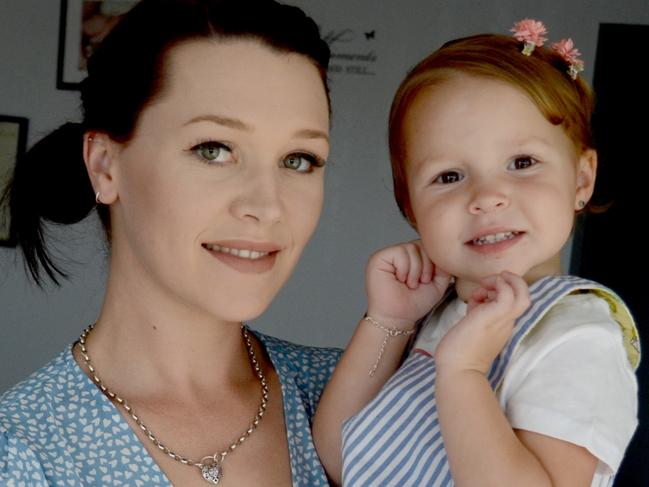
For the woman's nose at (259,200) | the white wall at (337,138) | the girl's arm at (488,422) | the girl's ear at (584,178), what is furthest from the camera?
the white wall at (337,138)

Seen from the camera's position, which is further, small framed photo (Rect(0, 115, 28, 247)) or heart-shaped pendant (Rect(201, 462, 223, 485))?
small framed photo (Rect(0, 115, 28, 247))

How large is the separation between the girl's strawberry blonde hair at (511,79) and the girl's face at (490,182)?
0.02 metres

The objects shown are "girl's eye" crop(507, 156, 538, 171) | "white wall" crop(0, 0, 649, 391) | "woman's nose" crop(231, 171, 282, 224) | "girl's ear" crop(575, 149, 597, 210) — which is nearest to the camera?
"woman's nose" crop(231, 171, 282, 224)

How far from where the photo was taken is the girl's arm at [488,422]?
1.16 meters

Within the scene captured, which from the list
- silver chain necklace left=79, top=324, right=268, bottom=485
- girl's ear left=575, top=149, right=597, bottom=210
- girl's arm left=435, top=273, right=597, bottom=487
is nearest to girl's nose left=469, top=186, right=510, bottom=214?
girl's arm left=435, top=273, right=597, bottom=487

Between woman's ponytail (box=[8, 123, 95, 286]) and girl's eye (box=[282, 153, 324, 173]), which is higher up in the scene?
girl's eye (box=[282, 153, 324, 173])

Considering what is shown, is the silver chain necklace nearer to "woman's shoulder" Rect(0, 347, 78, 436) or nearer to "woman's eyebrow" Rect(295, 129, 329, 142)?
"woman's shoulder" Rect(0, 347, 78, 436)

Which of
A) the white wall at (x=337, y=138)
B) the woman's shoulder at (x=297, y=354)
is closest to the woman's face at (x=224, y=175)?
the woman's shoulder at (x=297, y=354)

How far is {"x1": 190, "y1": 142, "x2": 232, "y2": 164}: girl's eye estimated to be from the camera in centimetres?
131

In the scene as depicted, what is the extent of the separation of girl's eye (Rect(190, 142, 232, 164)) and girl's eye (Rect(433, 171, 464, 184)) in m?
0.35

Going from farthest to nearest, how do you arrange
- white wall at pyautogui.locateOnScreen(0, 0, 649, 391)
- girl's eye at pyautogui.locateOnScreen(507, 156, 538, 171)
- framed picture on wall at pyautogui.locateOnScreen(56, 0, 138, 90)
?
1. framed picture on wall at pyautogui.locateOnScreen(56, 0, 138, 90)
2. white wall at pyautogui.locateOnScreen(0, 0, 649, 391)
3. girl's eye at pyautogui.locateOnScreen(507, 156, 538, 171)

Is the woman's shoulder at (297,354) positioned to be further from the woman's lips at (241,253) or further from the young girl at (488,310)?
the woman's lips at (241,253)

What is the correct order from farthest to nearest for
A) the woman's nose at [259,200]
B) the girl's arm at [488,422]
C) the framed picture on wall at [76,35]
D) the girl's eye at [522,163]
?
the framed picture on wall at [76,35]
the girl's eye at [522,163]
the woman's nose at [259,200]
the girl's arm at [488,422]

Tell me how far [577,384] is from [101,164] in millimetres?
771
